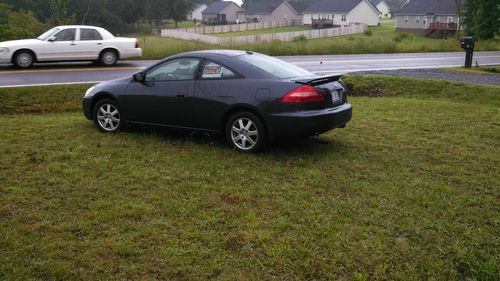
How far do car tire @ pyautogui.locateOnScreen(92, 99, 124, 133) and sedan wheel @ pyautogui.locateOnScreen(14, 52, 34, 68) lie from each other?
9.78 m

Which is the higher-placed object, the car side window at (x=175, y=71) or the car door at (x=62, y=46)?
the car door at (x=62, y=46)

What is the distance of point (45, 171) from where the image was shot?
609 cm

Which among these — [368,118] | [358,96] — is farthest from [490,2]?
[368,118]

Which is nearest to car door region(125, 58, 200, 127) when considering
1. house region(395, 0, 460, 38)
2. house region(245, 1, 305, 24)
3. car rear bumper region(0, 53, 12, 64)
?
car rear bumper region(0, 53, 12, 64)

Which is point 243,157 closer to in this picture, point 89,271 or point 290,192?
point 290,192

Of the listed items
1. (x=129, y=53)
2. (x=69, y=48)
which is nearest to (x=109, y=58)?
(x=129, y=53)

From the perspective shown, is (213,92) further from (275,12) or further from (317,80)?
(275,12)

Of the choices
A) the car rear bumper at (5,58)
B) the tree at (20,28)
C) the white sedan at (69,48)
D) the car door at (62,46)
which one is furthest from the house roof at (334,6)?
the car rear bumper at (5,58)

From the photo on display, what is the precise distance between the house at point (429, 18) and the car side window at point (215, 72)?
63157 millimetres

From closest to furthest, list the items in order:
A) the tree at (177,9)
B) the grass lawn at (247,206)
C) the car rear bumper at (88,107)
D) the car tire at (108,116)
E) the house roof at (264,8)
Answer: the grass lawn at (247,206) < the car tire at (108,116) < the car rear bumper at (88,107) < the tree at (177,9) < the house roof at (264,8)

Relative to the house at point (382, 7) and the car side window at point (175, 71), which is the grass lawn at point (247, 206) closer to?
the car side window at point (175, 71)

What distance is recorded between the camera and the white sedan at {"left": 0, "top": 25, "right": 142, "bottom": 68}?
16547 millimetres

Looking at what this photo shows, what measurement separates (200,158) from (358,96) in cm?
783

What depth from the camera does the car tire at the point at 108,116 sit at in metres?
8.18
